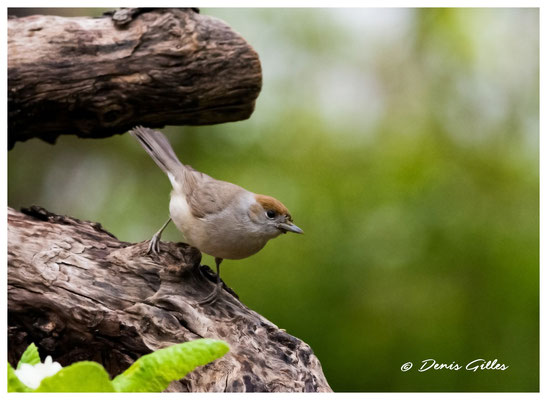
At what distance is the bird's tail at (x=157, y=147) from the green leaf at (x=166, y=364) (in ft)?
3.91

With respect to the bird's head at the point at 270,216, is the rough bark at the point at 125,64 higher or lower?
higher

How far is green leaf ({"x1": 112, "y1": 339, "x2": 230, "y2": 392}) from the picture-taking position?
6.81ft

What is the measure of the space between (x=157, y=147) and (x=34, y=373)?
Answer: 1.32 meters

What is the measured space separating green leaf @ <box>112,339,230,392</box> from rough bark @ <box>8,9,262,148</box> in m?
1.47

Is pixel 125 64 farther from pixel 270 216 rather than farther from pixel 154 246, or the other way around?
pixel 270 216

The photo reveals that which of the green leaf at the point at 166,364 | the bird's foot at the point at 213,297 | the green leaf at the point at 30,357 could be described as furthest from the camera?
the bird's foot at the point at 213,297

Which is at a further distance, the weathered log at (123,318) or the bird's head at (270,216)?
the bird's head at (270,216)

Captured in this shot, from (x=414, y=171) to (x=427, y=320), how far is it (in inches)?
39.7

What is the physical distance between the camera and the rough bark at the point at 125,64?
3.11m

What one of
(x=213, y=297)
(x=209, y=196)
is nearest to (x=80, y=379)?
(x=213, y=297)

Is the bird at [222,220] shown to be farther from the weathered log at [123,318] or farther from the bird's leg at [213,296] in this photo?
the weathered log at [123,318]

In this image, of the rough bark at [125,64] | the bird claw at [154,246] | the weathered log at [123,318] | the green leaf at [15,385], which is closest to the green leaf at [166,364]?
the green leaf at [15,385]

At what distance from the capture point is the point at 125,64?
10.2ft

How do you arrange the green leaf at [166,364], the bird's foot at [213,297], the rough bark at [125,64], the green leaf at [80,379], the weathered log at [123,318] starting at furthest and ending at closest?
1. the rough bark at [125,64]
2. the bird's foot at [213,297]
3. the weathered log at [123,318]
4. the green leaf at [166,364]
5. the green leaf at [80,379]
